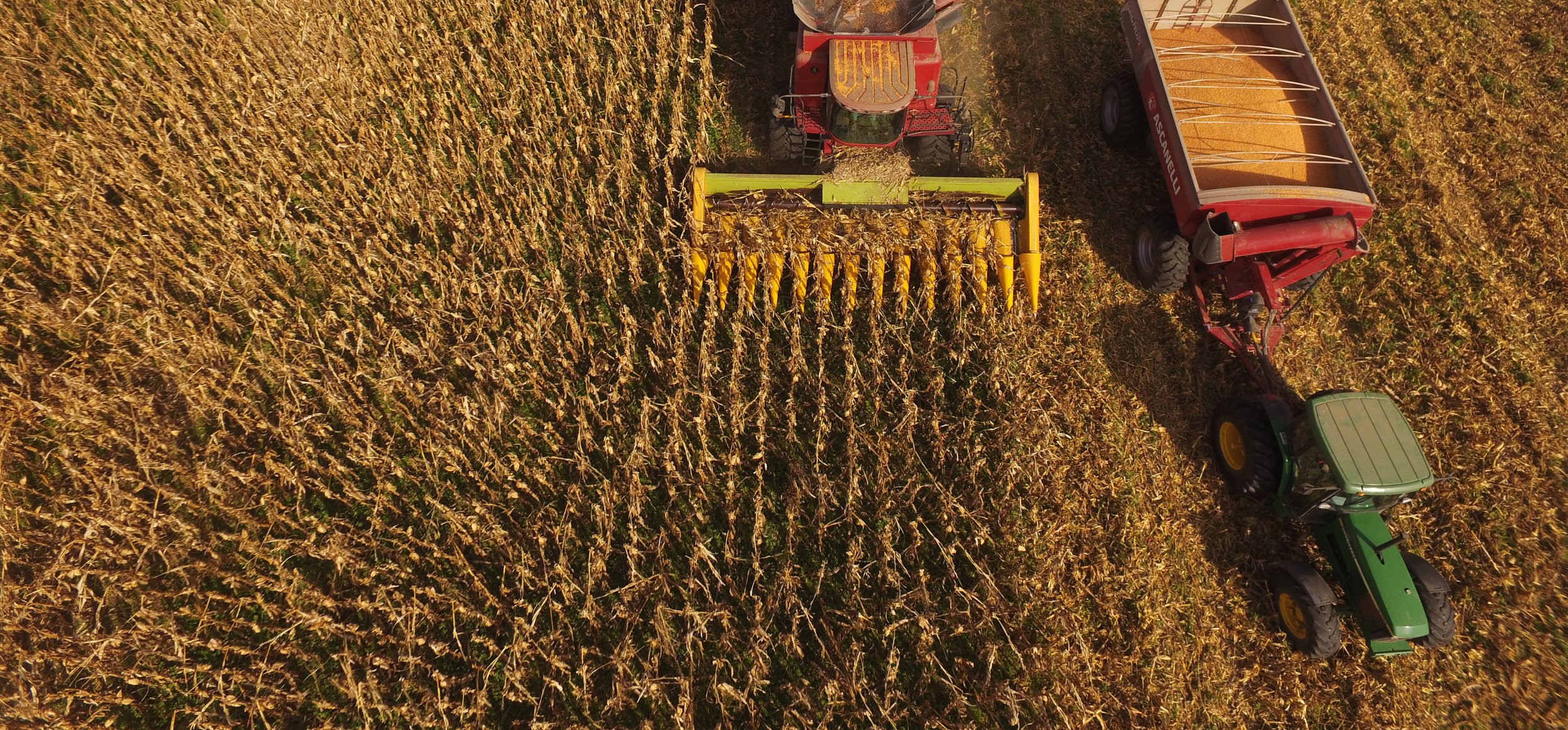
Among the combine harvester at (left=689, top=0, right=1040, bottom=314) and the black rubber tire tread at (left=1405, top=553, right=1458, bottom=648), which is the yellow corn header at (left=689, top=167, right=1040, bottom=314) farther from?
the black rubber tire tread at (left=1405, top=553, right=1458, bottom=648)

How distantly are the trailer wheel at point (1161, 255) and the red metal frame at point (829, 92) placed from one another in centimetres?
249

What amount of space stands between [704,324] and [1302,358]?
6.68 m

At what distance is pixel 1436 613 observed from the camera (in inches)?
217

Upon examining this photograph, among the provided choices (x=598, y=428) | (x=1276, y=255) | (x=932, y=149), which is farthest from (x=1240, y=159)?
(x=598, y=428)

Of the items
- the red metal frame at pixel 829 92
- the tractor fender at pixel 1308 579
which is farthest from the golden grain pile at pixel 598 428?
the red metal frame at pixel 829 92

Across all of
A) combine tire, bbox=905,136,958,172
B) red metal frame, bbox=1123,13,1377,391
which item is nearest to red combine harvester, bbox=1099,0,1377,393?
red metal frame, bbox=1123,13,1377,391

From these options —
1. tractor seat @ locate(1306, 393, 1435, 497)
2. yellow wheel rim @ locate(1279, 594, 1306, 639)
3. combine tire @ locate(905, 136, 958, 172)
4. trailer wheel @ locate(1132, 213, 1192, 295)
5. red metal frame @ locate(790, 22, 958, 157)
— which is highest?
red metal frame @ locate(790, 22, 958, 157)

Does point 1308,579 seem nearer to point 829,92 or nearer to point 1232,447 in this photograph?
point 1232,447

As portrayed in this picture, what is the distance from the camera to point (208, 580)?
218 inches

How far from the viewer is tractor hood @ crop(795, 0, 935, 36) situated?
7332mm

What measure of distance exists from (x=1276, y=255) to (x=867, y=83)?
467cm

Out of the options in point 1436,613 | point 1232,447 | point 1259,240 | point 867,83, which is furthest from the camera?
point 867,83

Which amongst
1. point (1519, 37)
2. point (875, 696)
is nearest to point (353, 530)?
point (875, 696)

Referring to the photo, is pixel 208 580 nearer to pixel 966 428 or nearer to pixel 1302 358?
pixel 966 428
